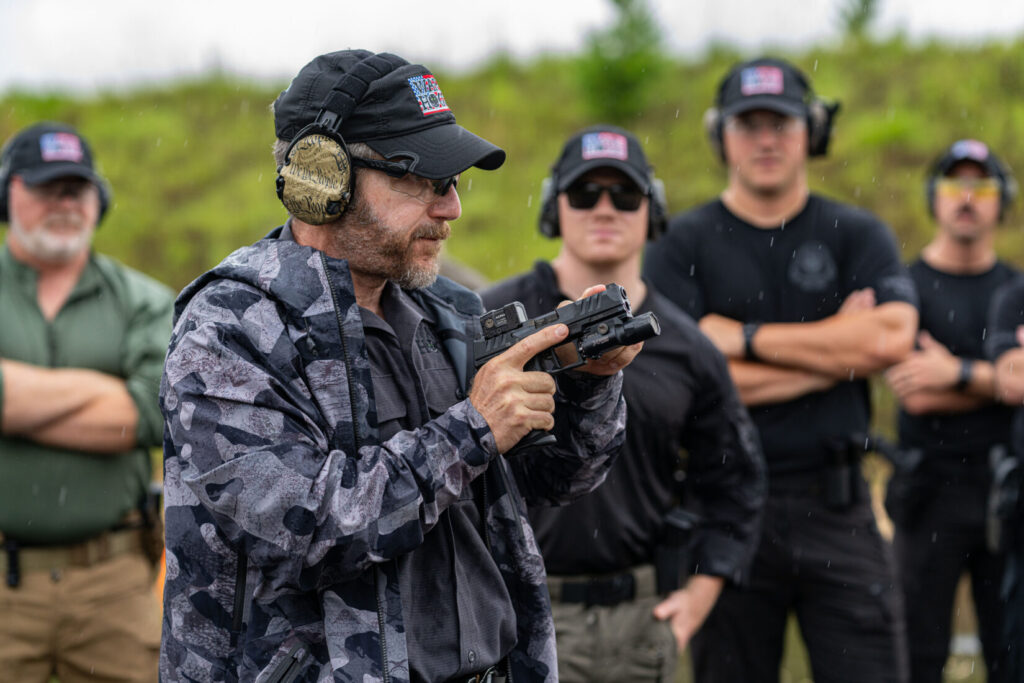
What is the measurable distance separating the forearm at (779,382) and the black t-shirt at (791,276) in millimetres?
65

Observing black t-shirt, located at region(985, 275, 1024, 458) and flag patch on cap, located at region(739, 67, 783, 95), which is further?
black t-shirt, located at region(985, 275, 1024, 458)

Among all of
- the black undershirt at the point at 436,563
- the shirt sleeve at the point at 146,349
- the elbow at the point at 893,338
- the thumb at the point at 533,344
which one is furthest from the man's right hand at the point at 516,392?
the elbow at the point at 893,338

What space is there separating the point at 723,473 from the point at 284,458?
7.44 ft

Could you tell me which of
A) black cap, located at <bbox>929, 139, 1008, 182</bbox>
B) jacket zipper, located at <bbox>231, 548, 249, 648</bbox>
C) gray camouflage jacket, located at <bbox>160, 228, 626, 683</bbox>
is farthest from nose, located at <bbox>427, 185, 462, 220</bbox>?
black cap, located at <bbox>929, 139, 1008, 182</bbox>

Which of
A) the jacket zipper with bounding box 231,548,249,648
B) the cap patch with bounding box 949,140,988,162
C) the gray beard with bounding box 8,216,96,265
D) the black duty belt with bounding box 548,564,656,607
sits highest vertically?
the cap patch with bounding box 949,140,988,162

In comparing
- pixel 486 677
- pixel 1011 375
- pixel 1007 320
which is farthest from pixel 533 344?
pixel 1007 320

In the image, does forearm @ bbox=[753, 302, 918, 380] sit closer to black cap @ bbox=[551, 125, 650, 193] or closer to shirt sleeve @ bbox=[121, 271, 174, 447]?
black cap @ bbox=[551, 125, 650, 193]

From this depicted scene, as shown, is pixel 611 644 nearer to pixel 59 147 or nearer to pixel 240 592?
pixel 240 592

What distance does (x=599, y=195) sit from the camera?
379 cm

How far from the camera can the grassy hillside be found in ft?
51.7

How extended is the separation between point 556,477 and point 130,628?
2.38m

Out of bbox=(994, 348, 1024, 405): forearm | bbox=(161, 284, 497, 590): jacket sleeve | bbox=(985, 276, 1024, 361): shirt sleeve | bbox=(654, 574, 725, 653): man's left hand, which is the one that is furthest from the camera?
bbox=(985, 276, 1024, 361): shirt sleeve

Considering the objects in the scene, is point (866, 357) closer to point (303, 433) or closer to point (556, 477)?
point (556, 477)

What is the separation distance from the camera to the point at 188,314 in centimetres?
223
